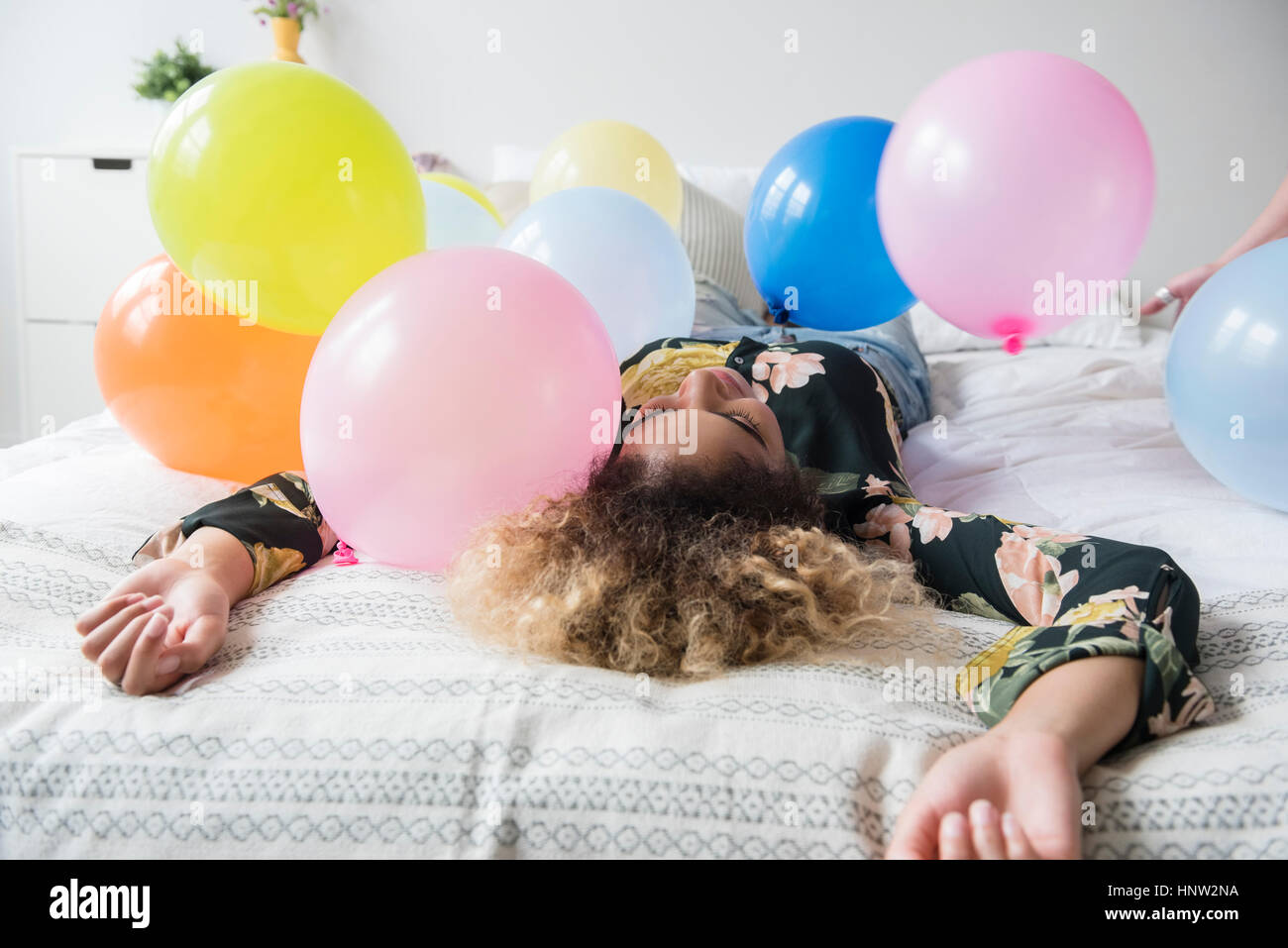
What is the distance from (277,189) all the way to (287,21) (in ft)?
6.98

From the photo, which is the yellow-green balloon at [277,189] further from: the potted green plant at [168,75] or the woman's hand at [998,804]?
the potted green plant at [168,75]

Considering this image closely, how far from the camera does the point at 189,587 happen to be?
0.84 meters

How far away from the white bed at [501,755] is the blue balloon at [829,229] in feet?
2.71

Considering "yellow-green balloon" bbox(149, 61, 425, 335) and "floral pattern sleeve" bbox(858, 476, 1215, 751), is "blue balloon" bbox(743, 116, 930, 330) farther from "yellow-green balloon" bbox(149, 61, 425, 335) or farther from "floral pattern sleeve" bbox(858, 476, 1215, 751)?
"yellow-green balloon" bbox(149, 61, 425, 335)

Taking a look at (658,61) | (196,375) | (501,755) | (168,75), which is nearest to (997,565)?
(501,755)

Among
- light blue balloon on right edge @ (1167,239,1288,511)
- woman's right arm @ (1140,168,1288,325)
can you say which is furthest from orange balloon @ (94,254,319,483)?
woman's right arm @ (1140,168,1288,325)

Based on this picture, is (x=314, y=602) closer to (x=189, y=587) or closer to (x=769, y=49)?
(x=189, y=587)

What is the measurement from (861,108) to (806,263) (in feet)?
5.80

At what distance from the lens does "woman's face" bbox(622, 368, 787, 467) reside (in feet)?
3.17

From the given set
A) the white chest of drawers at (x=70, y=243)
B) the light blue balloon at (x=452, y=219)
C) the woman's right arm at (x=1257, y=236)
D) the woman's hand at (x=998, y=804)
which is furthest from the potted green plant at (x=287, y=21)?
the woman's hand at (x=998, y=804)

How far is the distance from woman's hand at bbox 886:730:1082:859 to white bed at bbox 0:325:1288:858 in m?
0.04

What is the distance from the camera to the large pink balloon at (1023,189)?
1049mm

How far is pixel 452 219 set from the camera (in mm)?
1519

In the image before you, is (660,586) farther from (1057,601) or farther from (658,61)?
(658,61)
